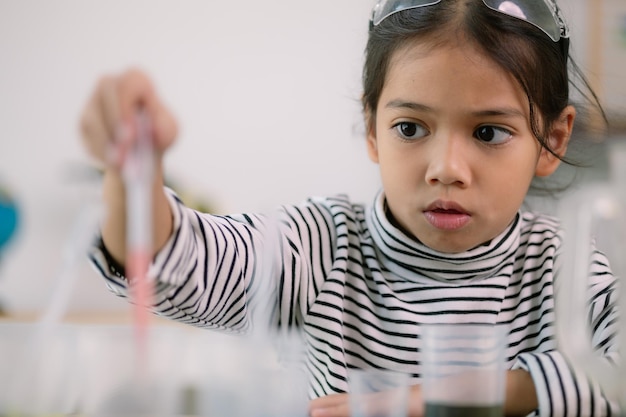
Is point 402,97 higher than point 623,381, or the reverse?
point 402,97

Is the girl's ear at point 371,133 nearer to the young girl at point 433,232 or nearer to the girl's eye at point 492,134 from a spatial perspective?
the young girl at point 433,232

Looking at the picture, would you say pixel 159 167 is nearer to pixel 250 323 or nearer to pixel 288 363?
pixel 288 363

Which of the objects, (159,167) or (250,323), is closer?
(159,167)

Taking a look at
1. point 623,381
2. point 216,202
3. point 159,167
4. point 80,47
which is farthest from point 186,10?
point 623,381

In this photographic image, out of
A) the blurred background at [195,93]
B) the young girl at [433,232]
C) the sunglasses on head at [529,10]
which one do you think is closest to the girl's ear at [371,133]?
the young girl at [433,232]

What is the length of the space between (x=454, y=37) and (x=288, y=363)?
0.42 meters

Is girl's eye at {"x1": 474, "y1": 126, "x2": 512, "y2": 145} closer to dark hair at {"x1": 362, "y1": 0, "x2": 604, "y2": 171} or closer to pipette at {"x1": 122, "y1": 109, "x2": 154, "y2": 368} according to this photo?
dark hair at {"x1": 362, "y1": 0, "x2": 604, "y2": 171}

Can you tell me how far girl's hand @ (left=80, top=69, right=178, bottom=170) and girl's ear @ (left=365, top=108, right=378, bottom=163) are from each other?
0.46 meters

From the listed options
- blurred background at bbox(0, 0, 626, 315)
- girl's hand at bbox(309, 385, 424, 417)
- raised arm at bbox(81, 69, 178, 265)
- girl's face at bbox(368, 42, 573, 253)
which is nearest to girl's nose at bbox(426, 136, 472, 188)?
girl's face at bbox(368, 42, 573, 253)

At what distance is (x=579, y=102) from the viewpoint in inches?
41.3

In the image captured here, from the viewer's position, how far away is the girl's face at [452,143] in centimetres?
75

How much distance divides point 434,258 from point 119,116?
0.50 metres

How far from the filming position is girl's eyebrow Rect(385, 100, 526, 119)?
2.48ft

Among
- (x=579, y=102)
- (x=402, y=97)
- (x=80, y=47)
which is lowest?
(x=402, y=97)
